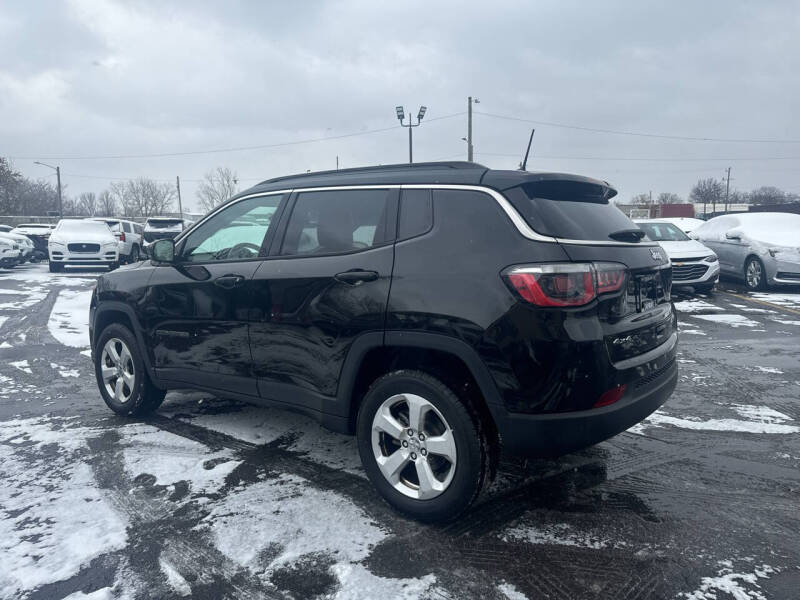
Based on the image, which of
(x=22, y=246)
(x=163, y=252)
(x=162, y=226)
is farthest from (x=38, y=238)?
(x=163, y=252)

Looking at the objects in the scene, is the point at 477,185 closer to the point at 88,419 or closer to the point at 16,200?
the point at 88,419

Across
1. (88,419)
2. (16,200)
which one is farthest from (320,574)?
(16,200)

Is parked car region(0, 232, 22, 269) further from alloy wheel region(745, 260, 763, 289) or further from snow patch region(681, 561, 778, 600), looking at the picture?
snow patch region(681, 561, 778, 600)

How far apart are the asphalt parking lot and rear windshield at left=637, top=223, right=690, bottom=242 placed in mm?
8120

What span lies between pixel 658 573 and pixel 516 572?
2.00ft

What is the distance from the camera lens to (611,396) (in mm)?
2752

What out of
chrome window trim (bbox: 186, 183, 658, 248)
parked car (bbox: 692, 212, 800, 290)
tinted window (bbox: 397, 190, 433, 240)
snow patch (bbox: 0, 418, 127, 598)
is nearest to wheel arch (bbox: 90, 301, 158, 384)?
snow patch (bbox: 0, 418, 127, 598)

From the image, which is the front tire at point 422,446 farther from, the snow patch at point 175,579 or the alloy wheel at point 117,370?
the alloy wheel at point 117,370

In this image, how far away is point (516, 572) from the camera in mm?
2592

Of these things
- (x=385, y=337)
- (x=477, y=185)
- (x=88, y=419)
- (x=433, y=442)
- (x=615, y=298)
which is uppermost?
(x=477, y=185)

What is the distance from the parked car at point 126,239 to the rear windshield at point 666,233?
16.0m

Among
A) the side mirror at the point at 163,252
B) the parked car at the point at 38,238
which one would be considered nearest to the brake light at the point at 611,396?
the side mirror at the point at 163,252

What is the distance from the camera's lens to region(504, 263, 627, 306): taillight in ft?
8.65

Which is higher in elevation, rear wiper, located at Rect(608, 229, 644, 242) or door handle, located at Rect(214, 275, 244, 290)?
rear wiper, located at Rect(608, 229, 644, 242)
